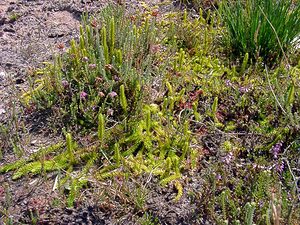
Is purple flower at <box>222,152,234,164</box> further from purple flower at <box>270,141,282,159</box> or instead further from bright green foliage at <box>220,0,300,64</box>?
bright green foliage at <box>220,0,300,64</box>

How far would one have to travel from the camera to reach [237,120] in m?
2.93

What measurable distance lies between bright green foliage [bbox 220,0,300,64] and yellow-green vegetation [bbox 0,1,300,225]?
2 centimetres

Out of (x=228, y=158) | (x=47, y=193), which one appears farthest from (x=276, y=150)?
(x=47, y=193)

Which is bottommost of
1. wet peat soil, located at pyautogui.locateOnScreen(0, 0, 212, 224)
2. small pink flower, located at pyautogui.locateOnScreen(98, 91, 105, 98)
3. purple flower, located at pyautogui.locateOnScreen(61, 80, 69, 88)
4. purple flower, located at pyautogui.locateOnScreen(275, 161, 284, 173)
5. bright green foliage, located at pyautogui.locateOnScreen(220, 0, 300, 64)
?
wet peat soil, located at pyautogui.locateOnScreen(0, 0, 212, 224)

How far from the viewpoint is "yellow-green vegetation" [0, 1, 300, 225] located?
2.47 metres

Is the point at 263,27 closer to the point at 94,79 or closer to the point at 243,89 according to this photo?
the point at 243,89

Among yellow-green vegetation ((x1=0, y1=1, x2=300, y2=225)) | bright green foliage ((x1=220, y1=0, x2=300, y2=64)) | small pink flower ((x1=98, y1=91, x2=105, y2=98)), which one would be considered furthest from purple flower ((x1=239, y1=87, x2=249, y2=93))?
small pink flower ((x1=98, y1=91, x2=105, y2=98))

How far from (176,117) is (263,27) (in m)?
1.03

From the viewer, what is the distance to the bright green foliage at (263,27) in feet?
10.6

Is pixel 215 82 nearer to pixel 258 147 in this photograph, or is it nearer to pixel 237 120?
pixel 237 120

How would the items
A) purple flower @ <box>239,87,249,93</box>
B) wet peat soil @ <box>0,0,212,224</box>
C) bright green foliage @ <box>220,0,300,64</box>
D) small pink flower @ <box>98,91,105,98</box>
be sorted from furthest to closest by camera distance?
bright green foliage @ <box>220,0,300,64</box>, purple flower @ <box>239,87,249,93</box>, small pink flower @ <box>98,91,105,98</box>, wet peat soil @ <box>0,0,212,224</box>

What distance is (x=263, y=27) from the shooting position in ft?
10.7

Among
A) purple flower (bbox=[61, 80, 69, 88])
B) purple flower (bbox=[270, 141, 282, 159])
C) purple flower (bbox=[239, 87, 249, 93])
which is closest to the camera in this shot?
purple flower (bbox=[270, 141, 282, 159])

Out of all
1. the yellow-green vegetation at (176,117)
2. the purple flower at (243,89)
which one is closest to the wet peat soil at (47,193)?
the yellow-green vegetation at (176,117)
